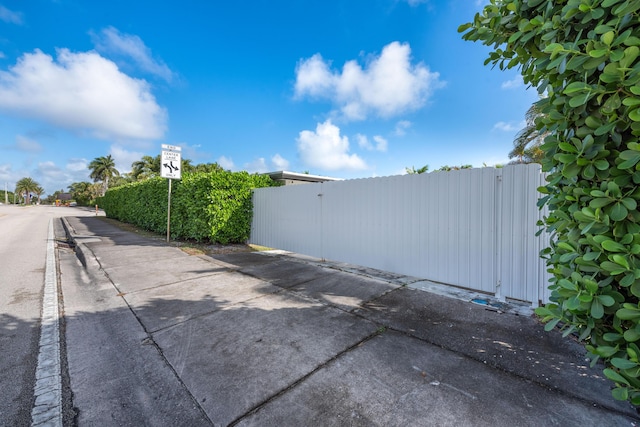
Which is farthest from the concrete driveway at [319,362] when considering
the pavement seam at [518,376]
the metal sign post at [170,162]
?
the metal sign post at [170,162]

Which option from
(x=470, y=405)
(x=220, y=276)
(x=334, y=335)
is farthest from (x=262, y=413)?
(x=220, y=276)

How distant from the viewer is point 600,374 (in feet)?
7.24

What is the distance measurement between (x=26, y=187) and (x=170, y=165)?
101 meters

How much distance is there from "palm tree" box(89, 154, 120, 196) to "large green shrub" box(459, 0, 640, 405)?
58816 millimetres

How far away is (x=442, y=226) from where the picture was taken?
4.55 m

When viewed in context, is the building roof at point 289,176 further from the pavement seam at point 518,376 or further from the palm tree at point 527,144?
the palm tree at point 527,144

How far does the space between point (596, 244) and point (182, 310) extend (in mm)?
4213

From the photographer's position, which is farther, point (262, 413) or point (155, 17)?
point (155, 17)

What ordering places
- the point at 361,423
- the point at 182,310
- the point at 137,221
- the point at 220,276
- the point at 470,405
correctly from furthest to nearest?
the point at 137,221, the point at 220,276, the point at 182,310, the point at 470,405, the point at 361,423

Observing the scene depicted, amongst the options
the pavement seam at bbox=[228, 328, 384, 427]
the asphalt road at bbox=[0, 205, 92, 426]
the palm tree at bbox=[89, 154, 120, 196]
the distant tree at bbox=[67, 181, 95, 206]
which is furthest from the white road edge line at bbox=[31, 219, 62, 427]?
the distant tree at bbox=[67, 181, 95, 206]

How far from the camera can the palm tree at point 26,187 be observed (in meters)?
73.1

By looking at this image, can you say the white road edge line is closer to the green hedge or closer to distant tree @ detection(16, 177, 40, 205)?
the green hedge

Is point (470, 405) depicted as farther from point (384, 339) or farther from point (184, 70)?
point (184, 70)

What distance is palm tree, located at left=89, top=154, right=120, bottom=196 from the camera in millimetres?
45438
